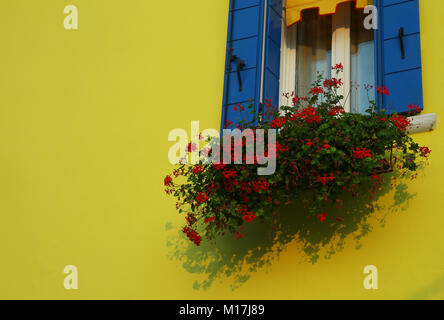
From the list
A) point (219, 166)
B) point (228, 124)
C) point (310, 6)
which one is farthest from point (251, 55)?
point (219, 166)

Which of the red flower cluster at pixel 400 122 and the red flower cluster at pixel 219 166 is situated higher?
the red flower cluster at pixel 400 122

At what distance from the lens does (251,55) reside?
4.97 meters

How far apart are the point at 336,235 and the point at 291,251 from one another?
0.29 m

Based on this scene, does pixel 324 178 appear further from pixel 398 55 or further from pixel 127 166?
pixel 127 166

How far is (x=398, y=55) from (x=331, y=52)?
0.70m

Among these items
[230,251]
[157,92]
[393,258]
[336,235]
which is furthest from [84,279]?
[393,258]

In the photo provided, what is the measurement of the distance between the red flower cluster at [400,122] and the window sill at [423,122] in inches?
6.9

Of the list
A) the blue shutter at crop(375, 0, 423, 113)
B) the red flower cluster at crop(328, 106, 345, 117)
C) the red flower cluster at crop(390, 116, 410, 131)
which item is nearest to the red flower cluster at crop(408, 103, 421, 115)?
the blue shutter at crop(375, 0, 423, 113)

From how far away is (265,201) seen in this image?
4098mm

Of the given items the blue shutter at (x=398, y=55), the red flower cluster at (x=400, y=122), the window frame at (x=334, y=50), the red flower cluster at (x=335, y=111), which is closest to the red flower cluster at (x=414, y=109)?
the blue shutter at (x=398, y=55)

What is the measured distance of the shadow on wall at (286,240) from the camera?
4.24 metres

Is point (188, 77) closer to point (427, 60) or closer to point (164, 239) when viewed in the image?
point (164, 239)

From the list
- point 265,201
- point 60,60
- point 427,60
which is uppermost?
point 60,60
